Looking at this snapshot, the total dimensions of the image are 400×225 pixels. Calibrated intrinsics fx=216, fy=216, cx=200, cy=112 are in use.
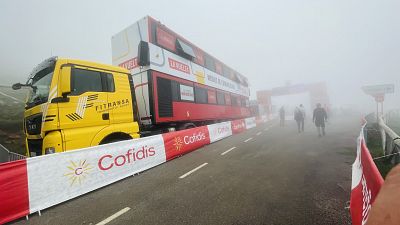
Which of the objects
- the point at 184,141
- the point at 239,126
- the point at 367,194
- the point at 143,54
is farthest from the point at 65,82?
the point at 239,126

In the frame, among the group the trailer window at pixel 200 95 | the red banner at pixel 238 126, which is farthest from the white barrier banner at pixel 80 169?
the red banner at pixel 238 126

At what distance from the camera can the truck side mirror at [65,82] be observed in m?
5.24

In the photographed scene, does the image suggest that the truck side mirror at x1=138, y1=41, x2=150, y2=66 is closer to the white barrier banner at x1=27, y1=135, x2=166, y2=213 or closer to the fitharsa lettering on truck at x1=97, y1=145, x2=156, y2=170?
the white barrier banner at x1=27, y1=135, x2=166, y2=213

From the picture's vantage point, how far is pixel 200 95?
465 inches

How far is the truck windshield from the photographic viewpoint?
5555 millimetres

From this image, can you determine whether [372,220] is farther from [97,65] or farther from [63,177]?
[97,65]

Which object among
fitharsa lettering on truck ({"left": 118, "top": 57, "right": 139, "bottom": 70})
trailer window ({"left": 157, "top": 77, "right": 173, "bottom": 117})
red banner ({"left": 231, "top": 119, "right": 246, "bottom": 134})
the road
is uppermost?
fitharsa lettering on truck ({"left": 118, "top": 57, "right": 139, "bottom": 70})

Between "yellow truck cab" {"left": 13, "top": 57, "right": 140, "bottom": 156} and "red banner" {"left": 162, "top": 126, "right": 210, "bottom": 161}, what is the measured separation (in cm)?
192

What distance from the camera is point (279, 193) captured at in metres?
4.48

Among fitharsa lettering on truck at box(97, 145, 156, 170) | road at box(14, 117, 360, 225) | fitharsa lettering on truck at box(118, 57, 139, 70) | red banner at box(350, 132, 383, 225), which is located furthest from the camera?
fitharsa lettering on truck at box(118, 57, 139, 70)

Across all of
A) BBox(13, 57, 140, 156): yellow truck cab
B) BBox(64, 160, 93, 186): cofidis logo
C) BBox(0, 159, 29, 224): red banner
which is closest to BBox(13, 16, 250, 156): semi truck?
BBox(13, 57, 140, 156): yellow truck cab

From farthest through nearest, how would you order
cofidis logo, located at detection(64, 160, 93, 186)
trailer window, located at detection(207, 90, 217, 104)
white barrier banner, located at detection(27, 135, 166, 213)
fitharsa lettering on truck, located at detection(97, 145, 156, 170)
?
trailer window, located at detection(207, 90, 217, 104)
fitharsa lettering on truck, located at detection(97, 145, 156, 170)
cofidis logo, located at detection(64, 160, 93, 186)
white barrier banner, located at detection(27, 135, 166, 213)

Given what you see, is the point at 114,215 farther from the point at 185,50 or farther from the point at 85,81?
the point at 185,50

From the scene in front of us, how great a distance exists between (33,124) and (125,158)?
2.52 m
